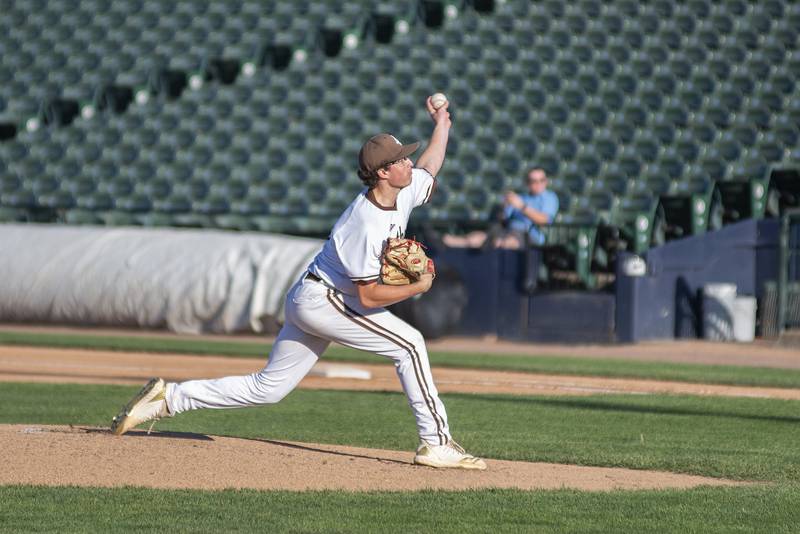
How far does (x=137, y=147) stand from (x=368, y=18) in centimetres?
419

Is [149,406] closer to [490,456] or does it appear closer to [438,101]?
[490,456]

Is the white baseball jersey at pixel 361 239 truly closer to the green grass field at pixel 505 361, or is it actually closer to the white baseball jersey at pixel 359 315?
the white baseball jersey at pixel 359 315

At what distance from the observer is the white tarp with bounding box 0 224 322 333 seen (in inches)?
589

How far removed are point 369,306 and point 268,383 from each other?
76cm

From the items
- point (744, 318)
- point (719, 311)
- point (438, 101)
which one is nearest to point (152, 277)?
point (719, 311)

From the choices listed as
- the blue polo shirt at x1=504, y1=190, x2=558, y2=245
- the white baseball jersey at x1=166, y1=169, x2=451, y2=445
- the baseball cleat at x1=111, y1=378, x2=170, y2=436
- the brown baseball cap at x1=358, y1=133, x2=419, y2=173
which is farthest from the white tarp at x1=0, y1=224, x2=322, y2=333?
the brown baseball cap at x1=358, y1=133, x2=419, y2=173

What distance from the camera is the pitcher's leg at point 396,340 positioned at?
19.6 feet

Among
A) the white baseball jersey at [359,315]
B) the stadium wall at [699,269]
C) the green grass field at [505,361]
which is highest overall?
the white baseball jersey at [359,315]

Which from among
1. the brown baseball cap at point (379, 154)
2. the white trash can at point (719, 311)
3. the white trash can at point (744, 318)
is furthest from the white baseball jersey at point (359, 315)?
the white trash can at point (744, 318)

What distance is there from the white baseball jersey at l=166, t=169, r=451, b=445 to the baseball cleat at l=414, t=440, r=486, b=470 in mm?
35

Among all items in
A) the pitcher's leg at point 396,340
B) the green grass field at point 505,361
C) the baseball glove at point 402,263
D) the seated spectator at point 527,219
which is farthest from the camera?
the seated spectator at point 527,219

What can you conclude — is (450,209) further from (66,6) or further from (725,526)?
(725,526)

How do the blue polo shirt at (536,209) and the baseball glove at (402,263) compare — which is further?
the blue polo shirt at (536,209)

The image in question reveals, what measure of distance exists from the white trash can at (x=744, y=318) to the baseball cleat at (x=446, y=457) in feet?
30.2
